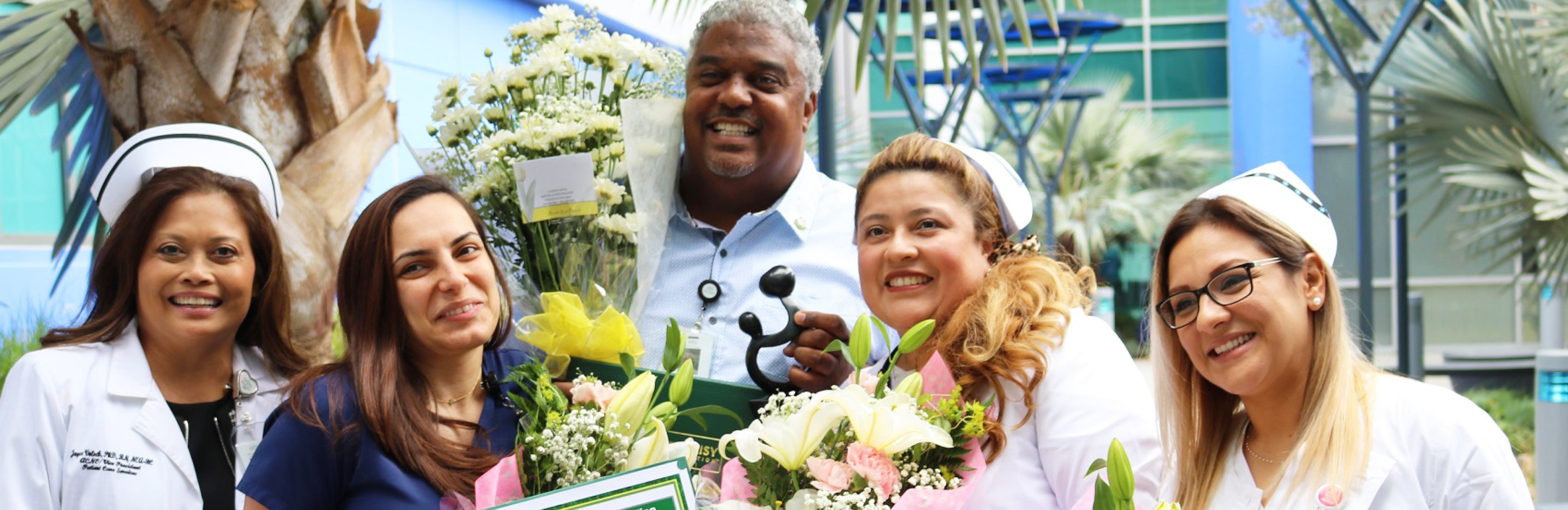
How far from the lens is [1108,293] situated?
16000 millimetres

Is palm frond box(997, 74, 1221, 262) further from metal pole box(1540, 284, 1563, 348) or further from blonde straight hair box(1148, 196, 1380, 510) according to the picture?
blonde straight hair box(1148, 196, 1380, 510)

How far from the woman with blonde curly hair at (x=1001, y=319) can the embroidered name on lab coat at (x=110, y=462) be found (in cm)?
153

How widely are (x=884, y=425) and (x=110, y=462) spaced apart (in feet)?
5.82

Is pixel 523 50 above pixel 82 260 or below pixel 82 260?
above

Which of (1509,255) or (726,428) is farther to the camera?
(1509,255)

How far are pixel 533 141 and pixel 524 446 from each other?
0.80 meters

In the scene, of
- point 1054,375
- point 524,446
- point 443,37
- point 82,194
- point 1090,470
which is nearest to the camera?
point 1090,470

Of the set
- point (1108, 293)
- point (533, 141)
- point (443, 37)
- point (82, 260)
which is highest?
point (443, 37)

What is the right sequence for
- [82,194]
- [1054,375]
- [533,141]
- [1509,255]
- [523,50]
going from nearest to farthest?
[1054,375] < [533,141] < [523,50] < [82,194] < [1509,255]

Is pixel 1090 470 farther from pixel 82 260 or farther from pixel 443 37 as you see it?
pixel 443 37

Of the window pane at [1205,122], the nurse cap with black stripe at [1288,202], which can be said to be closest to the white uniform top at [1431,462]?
the nurse cap with black stripe at [1288,202]

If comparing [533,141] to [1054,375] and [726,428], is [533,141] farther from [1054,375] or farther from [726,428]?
[1054,375]

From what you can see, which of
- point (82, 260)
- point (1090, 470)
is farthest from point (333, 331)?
point (1090, 470)

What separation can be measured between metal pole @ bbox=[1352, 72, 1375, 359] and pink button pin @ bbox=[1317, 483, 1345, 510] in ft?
17.4
